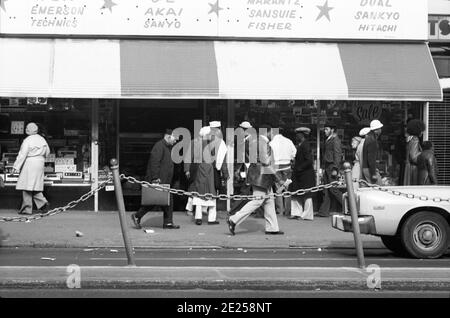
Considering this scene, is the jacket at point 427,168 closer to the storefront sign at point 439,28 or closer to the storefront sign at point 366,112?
the storefront sign at point 366,112

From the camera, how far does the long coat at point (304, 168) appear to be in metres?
14.8

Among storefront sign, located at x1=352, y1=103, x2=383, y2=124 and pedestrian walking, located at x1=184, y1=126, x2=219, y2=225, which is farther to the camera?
storefront sign, located at x1=352, y1=103, x2=383, y2=124

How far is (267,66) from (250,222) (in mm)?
3314

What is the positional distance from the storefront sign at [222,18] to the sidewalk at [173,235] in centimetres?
398

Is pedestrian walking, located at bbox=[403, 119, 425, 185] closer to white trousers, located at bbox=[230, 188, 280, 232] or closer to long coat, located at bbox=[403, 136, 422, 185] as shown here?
long coat, located at bbox=[403, 136, 422, 185]

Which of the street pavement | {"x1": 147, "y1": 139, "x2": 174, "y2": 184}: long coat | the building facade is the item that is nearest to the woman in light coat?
the street pavement

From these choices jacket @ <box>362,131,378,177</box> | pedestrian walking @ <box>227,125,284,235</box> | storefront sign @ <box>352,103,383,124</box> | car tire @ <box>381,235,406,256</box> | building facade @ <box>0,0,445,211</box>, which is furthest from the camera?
storefront sign @ <box>352,103,383,124</box>

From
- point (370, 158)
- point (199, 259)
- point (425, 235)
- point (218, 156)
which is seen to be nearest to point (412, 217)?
point (425, 235)

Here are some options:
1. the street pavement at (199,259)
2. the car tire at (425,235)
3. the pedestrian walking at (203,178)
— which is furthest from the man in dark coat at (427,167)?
the pedestrian walking at (203,178)

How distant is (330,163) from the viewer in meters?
15.5

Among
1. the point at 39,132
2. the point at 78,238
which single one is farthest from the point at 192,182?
the point at 39,132

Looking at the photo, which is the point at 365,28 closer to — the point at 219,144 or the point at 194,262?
the point at 219,144

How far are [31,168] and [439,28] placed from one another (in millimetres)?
9316

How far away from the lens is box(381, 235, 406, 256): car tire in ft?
36.0
